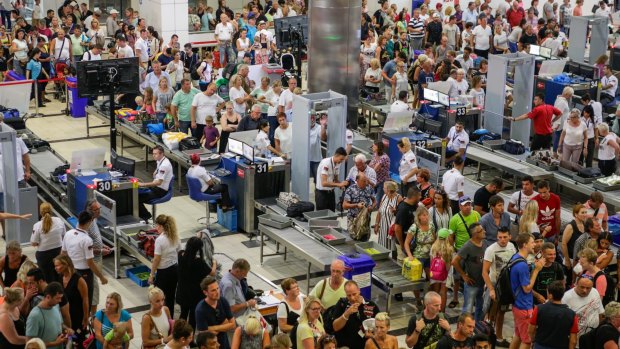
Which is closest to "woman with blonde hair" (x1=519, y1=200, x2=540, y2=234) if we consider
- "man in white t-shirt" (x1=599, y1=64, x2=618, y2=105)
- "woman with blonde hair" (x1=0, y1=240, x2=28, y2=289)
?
"woman with blonde hair" (x1=0, y1=240, x2=28, y2=289)

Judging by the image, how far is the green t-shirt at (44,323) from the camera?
31.6ft

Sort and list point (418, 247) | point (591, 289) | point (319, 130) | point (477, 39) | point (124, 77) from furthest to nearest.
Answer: point (477, 39) < point (124, 77) < point (319, 130) < point (418, 247) < point (591, 289)

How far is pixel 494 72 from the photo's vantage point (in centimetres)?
1864

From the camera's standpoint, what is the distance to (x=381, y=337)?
Answer: 9.39 metres

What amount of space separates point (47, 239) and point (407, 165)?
545cm

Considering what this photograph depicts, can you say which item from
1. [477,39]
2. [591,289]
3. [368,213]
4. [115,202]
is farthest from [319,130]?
[477,39]

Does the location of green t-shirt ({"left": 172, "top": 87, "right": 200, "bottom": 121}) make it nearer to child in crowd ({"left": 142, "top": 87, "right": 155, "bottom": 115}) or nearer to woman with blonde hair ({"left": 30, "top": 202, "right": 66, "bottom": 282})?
child in crowd ({"left": 142, "top": 87, "right": 155, "bottom": 115})

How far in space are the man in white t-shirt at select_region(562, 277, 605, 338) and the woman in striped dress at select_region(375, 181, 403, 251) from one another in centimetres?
289

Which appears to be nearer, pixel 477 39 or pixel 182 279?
pixel 182 279

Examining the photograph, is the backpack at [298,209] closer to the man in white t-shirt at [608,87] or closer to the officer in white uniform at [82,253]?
the officer in white uniform at [82,253]

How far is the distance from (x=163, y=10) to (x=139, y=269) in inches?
589

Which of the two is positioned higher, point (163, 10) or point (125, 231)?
point (163, 10)

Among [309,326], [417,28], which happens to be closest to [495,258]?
[309,326]

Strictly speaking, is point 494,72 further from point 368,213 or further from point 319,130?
point 368,213
